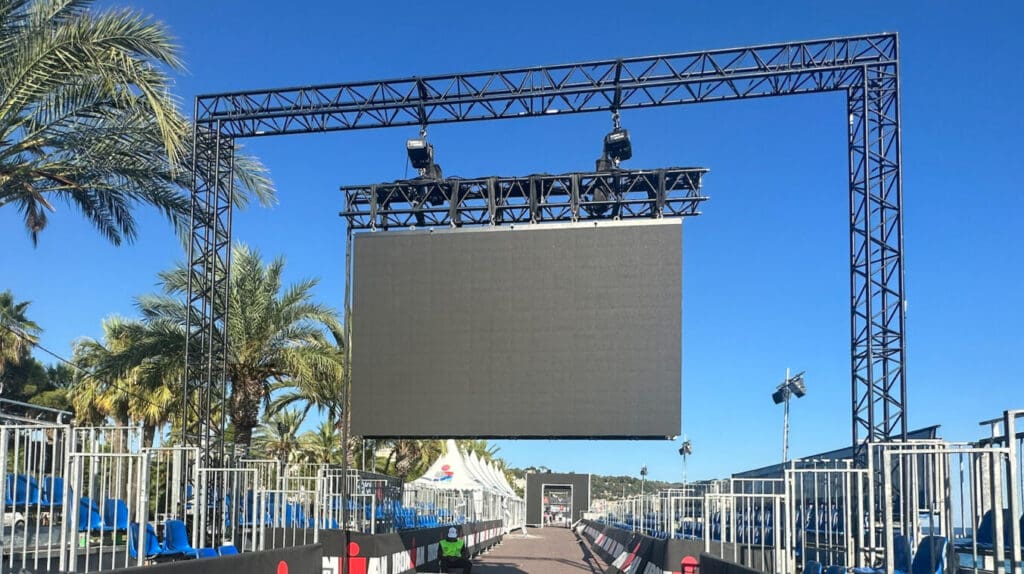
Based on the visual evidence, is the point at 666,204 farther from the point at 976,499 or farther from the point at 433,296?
the point at 976,499

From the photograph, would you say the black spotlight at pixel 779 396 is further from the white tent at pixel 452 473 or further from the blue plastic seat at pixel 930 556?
the blue plastic seat at pixel 930 556

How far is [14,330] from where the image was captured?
1639 inches

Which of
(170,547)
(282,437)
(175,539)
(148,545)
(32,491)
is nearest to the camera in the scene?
(32,491)

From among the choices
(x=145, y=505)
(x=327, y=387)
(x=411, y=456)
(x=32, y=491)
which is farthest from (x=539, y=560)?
(x=411, y=456)

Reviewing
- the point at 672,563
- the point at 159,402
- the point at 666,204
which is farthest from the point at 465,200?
the point at 159,402

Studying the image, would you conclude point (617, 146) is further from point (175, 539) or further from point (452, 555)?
point (175, 539)

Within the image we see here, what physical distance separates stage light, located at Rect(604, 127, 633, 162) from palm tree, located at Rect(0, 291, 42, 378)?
28.5 metres

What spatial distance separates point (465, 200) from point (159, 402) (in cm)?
1655

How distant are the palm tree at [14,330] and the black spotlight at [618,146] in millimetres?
28554

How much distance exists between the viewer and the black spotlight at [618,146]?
20.5 m

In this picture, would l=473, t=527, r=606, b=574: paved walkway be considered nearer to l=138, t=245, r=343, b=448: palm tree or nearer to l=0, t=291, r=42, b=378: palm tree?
l=138, t=245, r=343, b=448: palm tree

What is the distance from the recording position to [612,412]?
61.8 ft

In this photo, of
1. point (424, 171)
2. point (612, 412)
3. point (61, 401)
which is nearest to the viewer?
point (612, 412)

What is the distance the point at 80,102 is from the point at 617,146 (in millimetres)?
10515
